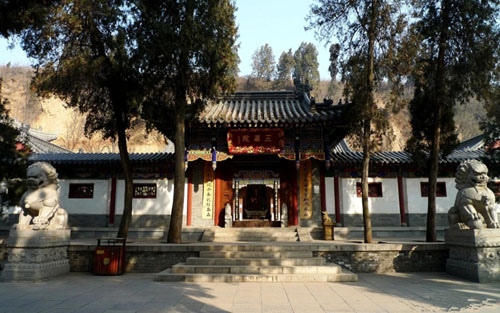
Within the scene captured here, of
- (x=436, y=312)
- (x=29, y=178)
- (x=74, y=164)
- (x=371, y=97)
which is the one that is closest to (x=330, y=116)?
(x=371, y=97)

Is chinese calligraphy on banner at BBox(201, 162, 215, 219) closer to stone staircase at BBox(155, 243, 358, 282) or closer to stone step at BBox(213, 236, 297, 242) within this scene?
stone step at BBox(213, 236, 297, 242)

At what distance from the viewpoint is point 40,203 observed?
691 cm

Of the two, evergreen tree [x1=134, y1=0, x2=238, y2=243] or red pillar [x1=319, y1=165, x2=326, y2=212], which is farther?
red pillar [x1=319, y1=165, x2=326, y2=212]

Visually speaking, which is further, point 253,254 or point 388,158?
point 388,158

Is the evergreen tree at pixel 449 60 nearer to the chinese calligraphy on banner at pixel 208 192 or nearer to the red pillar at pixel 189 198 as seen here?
the chinese calligraphy on banner at pixel 208 192

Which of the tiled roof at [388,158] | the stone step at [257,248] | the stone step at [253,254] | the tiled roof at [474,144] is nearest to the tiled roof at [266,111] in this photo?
the tiled roof at [388,158]

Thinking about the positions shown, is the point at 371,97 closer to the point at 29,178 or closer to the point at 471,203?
the point at 471,203

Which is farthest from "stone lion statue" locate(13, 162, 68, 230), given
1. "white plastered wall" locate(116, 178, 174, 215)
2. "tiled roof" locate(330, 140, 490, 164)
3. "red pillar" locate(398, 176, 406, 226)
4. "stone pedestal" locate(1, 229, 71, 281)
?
"red pillar" locate(398, 176, 406, 226)

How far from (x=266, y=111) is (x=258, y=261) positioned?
21.7ft

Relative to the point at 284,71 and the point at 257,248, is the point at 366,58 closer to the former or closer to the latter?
the point at 257,248

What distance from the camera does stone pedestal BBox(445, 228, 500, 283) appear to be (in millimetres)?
6348

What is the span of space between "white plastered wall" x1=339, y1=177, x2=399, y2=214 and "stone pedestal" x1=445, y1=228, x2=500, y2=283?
538 centimetres

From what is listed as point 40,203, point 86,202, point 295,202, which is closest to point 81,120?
point 86,202

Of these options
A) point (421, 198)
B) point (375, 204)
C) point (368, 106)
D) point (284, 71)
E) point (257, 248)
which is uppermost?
point (284, 71)
